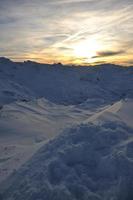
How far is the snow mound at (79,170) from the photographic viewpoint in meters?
7.02

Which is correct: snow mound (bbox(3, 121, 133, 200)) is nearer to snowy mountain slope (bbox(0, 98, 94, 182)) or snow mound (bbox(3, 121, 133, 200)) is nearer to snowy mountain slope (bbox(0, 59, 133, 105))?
snowy mountain slope (bbox(0, 98, 94, 182))

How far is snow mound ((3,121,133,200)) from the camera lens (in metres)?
7.02

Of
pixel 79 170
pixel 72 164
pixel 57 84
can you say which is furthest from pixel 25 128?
pixel 57 84

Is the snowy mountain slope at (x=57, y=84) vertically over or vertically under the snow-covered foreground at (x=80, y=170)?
under

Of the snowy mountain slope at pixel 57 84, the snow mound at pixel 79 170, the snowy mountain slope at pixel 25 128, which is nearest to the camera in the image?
the snow mound at pixel 79 170

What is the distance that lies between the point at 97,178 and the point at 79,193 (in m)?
0.54

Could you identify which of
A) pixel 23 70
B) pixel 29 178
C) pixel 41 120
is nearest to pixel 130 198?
pixel 29 178

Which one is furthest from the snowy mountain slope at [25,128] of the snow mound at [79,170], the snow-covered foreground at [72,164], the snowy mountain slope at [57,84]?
the snowy mountain slope at [57,84]

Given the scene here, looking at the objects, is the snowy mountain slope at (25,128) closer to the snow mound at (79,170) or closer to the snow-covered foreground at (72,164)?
the snow-covered foreground at (72,164)

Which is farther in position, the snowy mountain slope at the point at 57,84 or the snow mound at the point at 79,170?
the snowy mountain slope at the point at 57,84

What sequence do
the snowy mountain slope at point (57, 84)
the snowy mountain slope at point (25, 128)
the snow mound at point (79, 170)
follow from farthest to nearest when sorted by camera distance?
the snowy mountain slope at point (57, 84) → the snowy mountain slope at point (25, 128) → the snow mound at point (79, 170)

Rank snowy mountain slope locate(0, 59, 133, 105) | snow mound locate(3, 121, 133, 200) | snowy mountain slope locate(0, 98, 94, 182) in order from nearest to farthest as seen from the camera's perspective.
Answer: snow mound locate(3, 121, 133, 200)
snowy mountain slope locate(0, 98, 94, 182)
snowy mountain slope locate(0, 59, 133, 105)

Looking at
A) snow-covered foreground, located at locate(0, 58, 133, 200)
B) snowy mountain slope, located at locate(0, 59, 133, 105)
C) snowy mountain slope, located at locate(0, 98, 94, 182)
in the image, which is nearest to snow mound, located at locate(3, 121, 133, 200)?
snow-covered foreground, located at locate(0, 58, 133, 200)

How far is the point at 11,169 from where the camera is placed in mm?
8141
